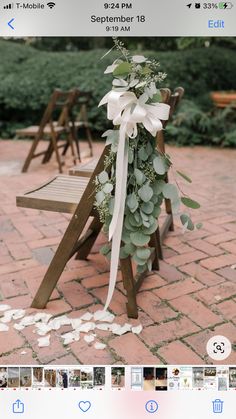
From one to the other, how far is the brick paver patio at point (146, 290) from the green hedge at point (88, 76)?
2.78 m

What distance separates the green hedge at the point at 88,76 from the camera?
198 inches

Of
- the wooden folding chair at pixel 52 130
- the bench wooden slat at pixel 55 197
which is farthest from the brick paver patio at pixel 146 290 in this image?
the wooden folding chair at pixel 52 130

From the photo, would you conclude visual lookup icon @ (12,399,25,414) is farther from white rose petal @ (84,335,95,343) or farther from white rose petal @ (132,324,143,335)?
white rose petal @ (132,324,143,335)

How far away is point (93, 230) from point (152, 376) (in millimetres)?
860

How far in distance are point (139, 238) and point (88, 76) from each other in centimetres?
420

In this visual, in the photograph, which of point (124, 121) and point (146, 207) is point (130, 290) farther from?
point (124, 121)

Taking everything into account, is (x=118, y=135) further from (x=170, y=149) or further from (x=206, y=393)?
(x=170, y=149)

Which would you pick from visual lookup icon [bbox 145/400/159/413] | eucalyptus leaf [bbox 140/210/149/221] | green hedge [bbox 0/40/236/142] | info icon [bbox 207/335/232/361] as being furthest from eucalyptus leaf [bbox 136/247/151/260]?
green hedge [bbox 0/40/236/142]

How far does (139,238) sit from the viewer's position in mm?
1273

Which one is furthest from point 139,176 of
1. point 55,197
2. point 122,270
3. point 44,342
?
point 44,342

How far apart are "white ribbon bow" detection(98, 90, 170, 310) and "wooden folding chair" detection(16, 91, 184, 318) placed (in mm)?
134

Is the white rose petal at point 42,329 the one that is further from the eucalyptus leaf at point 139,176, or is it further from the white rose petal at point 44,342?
the eucalyptus leaf at point 139,176

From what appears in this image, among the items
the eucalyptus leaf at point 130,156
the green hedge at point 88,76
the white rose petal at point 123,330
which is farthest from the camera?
the green hedge at point 88,76

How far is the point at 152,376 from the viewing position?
0.94 meters
